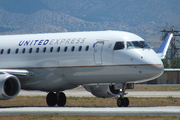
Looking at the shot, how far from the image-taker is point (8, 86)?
95.8 ft

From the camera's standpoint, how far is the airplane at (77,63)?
26.9m

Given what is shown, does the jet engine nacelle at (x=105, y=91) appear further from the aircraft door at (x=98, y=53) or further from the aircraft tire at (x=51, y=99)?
the aircraft tire at (x=51, y=99)

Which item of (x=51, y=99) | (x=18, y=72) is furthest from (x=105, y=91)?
(x=18, y=72)

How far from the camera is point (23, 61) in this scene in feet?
99.9

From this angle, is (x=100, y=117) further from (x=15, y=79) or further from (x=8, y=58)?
(x=8, y=58)

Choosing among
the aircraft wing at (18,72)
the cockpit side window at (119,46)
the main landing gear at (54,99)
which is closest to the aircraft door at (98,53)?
the cockpit side window at (119,46)

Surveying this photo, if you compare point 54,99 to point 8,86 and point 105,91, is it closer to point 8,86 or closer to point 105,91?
point 8,86

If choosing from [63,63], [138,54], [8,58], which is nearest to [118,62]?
[138,54]

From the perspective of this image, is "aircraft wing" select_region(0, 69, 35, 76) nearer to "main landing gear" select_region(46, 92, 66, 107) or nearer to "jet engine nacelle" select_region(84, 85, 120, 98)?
"main landing gear" select_region(46, 92, 66, 107)

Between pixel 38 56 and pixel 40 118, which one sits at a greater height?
pixel 38 56

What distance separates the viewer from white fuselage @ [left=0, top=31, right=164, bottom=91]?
26750 millimetres

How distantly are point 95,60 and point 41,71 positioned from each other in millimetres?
4236

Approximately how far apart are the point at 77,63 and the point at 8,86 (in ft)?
16.1

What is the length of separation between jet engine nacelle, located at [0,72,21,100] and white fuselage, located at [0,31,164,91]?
117 centimetres
